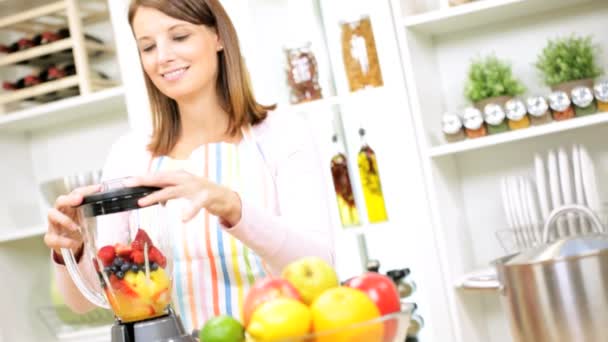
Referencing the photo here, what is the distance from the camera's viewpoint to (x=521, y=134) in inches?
95.7

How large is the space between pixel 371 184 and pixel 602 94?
69cm

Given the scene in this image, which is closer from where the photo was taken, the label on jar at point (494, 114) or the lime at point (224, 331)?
the lime at point (224, 331)

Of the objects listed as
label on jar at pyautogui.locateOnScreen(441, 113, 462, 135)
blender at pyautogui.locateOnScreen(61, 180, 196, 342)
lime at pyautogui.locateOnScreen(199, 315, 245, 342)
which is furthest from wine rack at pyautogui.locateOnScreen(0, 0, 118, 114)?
lime at pyautogui.locateOnScreen(199, 315, 245, 342)

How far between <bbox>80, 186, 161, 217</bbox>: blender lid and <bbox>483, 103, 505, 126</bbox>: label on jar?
1.53 metres

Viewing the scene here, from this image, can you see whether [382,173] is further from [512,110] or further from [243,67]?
[243,67]

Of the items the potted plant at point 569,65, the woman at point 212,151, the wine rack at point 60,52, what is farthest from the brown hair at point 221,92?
the wine rack at point 60,52

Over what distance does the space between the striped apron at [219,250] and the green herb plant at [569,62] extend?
1065 mm

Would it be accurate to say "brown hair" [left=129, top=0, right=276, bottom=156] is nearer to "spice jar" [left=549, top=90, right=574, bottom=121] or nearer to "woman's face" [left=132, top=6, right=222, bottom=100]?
"woman's face" [left=132, top=6, right=222, bottom=100]

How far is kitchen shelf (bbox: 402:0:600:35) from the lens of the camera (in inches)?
96.8

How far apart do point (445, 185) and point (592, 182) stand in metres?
0.41

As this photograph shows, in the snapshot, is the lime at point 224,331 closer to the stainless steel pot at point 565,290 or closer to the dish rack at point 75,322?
the stainless steel pot at point 565,290

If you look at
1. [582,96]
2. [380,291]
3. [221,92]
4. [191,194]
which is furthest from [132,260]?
[582,96]

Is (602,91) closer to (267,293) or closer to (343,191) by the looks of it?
(343,191)

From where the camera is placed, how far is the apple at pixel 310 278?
913 millimetres
